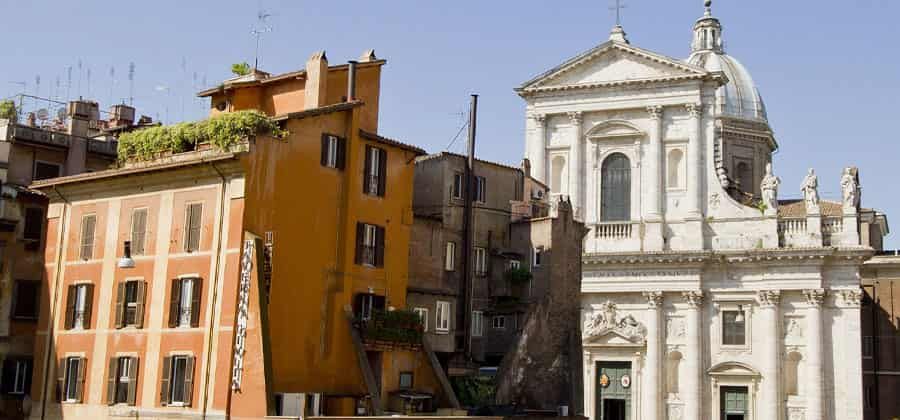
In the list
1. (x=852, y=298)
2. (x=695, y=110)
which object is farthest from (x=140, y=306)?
(x=852, y=298)

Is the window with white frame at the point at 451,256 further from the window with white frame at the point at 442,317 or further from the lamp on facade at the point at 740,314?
the lamp on facade at the point at 740,314

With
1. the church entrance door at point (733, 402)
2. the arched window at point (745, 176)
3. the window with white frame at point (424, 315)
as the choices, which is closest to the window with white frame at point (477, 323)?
the window with white frame at point (424, 315)

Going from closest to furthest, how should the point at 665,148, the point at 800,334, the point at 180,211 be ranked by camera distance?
the point at 180,211 → the point at 800,334 → the point at 665,148

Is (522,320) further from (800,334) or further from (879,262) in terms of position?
(879,262)

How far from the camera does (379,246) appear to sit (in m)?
29.6

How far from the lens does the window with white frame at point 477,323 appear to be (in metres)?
33.1

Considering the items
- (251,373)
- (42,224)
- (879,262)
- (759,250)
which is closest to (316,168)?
(251,373)

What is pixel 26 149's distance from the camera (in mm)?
35688

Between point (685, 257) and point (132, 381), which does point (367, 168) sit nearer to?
point (132, 381)

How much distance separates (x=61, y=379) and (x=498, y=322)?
1198 cm

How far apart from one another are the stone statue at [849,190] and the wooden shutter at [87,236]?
95.5 ft

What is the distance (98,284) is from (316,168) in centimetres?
689

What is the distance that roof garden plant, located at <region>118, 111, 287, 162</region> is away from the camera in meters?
26.8

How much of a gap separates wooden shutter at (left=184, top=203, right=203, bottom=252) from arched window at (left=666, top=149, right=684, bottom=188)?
26722 millimetres
